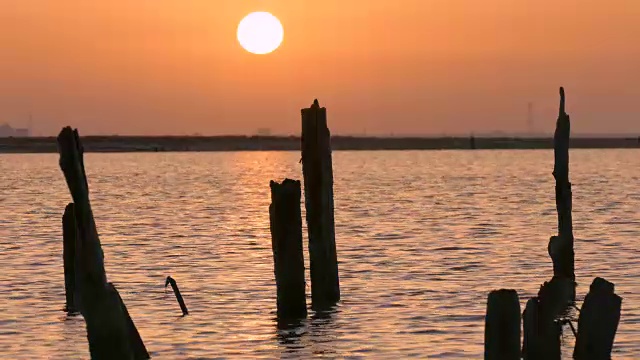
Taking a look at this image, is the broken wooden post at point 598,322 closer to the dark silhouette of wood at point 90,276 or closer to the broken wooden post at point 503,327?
the broken wooden post at point 503,327

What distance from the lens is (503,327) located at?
15.0 metres

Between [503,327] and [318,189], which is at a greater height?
[318,189]

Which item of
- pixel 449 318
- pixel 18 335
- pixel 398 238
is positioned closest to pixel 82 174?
pixel 18 335

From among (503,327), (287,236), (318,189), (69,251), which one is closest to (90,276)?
(503,327)

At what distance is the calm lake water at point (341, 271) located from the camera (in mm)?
22734

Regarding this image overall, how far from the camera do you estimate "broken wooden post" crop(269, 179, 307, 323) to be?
22.9 m

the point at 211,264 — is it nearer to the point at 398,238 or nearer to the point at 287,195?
the point at 398,238

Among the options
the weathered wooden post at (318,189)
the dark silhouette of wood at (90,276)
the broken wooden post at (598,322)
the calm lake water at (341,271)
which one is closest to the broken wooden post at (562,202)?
the calm lake water at (341,271)

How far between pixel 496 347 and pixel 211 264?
68.7 ft

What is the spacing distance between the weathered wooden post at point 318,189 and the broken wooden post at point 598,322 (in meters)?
7.82

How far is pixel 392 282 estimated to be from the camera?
3078 centimetres

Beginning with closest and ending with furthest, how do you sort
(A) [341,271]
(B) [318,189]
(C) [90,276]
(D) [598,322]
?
(D) [598,322] < (C) [90,276] < (B) [318,189] < (A) [341,271]

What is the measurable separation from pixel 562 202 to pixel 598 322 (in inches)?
379

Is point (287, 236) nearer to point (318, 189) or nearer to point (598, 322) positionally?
point (318, 189)
